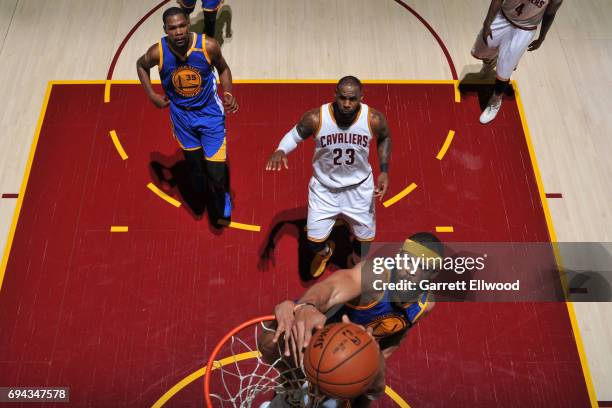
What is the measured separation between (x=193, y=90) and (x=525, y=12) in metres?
3.40

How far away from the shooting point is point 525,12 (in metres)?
5.45

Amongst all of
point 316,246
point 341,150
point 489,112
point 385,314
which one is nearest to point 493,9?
point 489,112

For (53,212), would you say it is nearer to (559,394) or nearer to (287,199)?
(287,199)

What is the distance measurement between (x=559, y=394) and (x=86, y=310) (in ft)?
13.4

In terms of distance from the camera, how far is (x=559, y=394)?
4.46m

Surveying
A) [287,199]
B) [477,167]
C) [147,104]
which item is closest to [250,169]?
[287,199]

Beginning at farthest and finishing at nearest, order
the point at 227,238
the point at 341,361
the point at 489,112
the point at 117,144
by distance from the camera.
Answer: the point at 489,112
the point at 117,144
the point at 227,238
the point at 341,361

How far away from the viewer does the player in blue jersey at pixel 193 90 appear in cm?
452

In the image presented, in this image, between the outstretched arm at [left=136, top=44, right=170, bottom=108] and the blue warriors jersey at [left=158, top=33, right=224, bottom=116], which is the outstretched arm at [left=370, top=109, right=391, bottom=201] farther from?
the outstretched arm at [left=136, top=44, right=170, bottom=108]

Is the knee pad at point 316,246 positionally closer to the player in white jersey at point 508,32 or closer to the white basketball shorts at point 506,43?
the player in white jersey at point 508,32

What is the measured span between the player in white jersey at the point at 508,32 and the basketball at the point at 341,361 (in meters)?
4.16

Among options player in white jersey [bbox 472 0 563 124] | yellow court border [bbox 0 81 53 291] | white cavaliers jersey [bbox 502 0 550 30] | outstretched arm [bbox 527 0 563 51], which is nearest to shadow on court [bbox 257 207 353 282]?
player in white jersey [bbox 472 0 563 124]

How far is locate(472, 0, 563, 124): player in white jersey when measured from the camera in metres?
5.43

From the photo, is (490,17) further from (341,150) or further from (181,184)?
(181,184)
